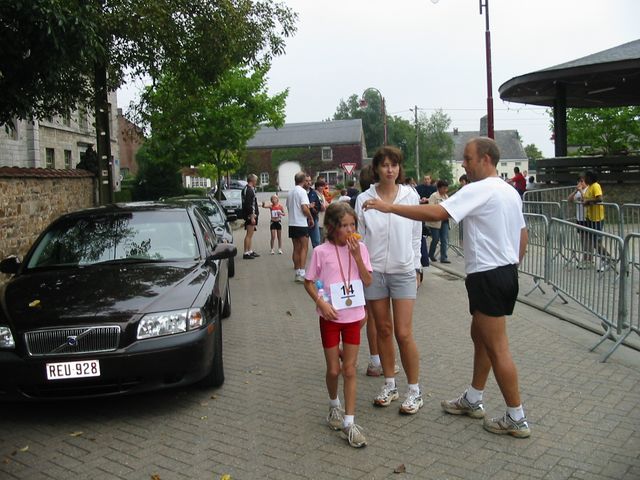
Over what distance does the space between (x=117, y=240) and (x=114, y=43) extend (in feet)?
29.2

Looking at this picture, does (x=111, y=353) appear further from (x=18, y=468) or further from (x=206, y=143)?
(x=206, y=143)

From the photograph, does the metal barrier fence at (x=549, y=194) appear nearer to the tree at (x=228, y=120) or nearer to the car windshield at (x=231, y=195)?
the tree at (x=228, y=120)

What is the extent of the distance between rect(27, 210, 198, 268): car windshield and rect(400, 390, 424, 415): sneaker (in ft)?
7.95

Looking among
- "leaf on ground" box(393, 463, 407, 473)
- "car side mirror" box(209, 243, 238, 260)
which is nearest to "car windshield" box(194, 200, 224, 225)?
"car side mirror" box(209, 243, 238, 260)

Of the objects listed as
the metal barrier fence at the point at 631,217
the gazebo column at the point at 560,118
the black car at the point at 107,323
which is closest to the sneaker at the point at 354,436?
the black car at the point at 107,323

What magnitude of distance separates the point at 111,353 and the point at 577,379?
373cm

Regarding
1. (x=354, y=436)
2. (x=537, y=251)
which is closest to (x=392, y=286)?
(x=354, y=436)

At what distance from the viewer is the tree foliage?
8422mm

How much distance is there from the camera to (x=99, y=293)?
4781 mm

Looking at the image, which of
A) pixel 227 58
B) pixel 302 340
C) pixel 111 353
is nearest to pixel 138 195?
pixel 227 58

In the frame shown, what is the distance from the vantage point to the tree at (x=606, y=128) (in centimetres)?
3494

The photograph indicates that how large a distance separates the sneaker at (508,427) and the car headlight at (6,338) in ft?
10.8

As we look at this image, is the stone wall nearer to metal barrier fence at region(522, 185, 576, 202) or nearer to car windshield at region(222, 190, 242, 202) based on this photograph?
metal barrier fence at region(522, 185, 576, 202)

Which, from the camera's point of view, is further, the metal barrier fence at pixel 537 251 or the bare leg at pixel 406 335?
the metal barrier fence at pixel 537 251
